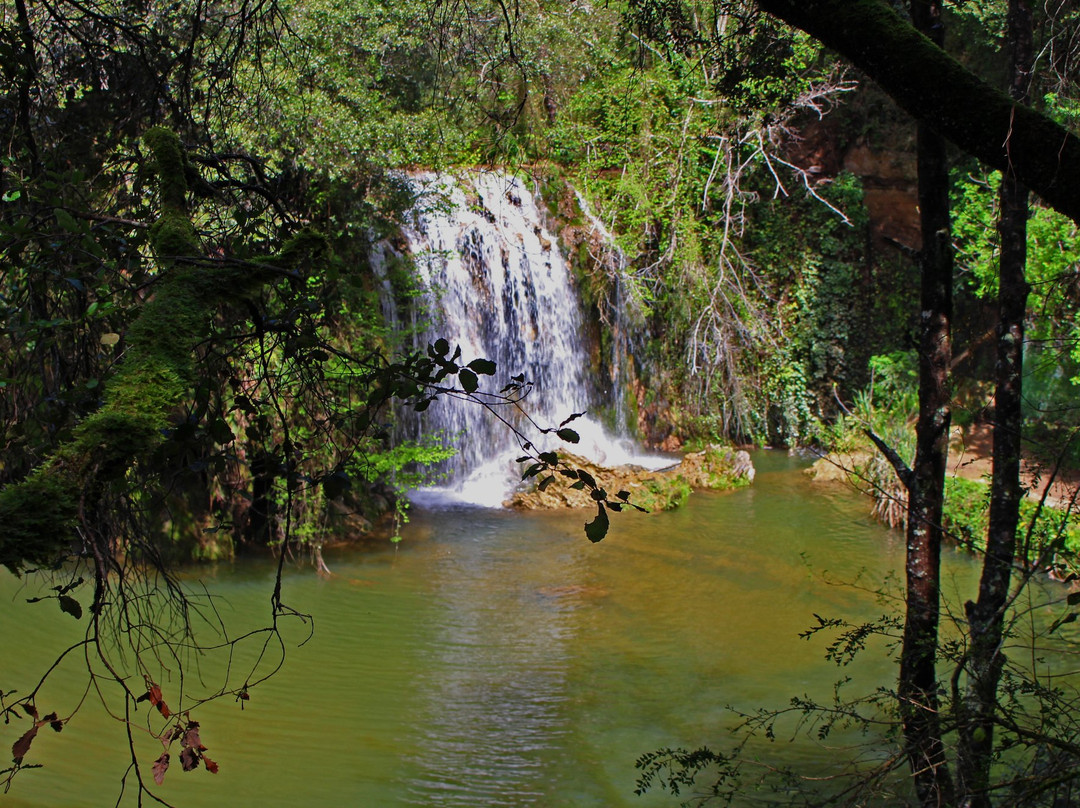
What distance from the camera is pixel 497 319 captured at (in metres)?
12.5

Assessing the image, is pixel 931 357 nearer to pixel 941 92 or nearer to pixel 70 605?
pixel 941 92

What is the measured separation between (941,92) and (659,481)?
950 cm

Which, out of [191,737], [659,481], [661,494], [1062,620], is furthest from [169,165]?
[659,481]

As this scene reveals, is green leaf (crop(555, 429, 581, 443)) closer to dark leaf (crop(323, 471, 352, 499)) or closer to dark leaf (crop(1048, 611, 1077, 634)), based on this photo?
dark leaf (crop(323, 471, 352, 499))

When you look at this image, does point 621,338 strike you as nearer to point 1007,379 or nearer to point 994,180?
point 994,180

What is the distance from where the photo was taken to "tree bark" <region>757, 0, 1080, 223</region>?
184 centimetres

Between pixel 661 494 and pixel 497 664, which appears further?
pixel 661 494

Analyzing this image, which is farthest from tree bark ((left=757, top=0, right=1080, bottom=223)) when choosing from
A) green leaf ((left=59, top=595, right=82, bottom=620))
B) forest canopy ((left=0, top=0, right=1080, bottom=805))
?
green leaf ((left=59, top=595, right=82, bottom=620))

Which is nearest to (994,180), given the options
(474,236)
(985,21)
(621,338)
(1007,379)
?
(985,21)

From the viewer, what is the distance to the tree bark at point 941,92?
1838mm

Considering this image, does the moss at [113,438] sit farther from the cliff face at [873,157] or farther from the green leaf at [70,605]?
the cliff face at [873,157]

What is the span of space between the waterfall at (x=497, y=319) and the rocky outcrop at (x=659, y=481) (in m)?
0.54

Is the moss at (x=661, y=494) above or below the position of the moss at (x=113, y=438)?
below

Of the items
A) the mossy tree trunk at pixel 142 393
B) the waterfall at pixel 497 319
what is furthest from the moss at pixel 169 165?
the waterfall at pixel 497 319
